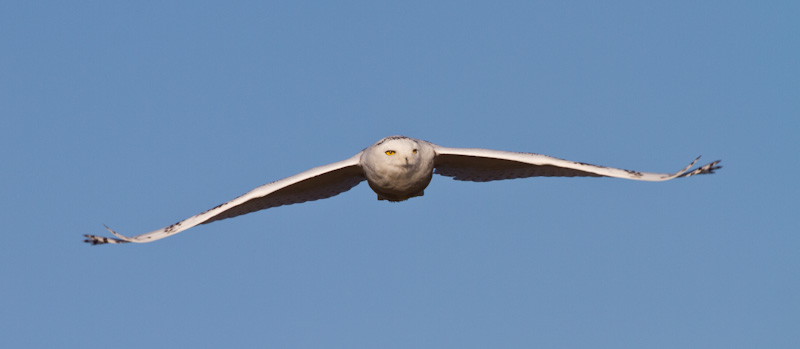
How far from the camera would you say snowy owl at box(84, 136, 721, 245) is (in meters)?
29.0

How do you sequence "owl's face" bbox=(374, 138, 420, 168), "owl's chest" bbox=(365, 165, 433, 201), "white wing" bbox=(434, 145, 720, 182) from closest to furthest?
"owl's face" bbox=(374, 138, 420, 168), "owl's chest" bbox=(365, 165, 433, 201), "white wing" bbox=(434, 145, 720, 182)

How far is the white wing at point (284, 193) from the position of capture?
97.1 feet

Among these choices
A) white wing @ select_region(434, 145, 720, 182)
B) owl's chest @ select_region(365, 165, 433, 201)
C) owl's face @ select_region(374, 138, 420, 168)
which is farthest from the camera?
white wing @ select_region(434, 145, 720, 182)

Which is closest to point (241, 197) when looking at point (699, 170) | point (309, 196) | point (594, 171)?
point (309, 196)

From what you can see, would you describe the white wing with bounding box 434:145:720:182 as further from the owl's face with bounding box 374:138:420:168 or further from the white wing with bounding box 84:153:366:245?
the white wing with bounding box 84:153:366:245

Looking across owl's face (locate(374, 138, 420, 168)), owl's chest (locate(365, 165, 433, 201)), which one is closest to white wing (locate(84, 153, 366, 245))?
owl's chest (locate(365, 165, 433, 201))

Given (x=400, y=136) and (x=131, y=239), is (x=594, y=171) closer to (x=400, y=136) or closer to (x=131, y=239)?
(x=400, y=136)

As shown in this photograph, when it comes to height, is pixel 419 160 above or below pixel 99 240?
above

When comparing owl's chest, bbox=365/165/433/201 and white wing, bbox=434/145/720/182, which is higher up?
white wing, bbox=434/145/720/182

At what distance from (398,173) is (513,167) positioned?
3.22 metres

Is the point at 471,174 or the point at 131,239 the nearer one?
the point at 131,239

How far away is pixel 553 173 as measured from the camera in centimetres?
3070

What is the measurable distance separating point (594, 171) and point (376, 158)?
4.78 meters

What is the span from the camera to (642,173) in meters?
29.5
